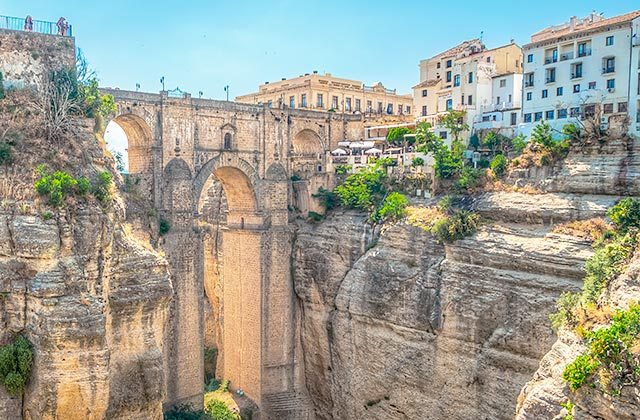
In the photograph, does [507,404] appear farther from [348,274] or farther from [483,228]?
[348,274]

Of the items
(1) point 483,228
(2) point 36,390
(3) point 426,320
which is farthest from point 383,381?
(2) point 36,390

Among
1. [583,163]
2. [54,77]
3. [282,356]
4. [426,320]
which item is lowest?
[282,356]

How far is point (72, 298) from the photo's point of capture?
17938mm

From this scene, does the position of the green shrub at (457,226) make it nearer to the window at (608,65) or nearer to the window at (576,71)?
the window at (576,71)

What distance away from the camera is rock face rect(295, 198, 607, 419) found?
23.7 m

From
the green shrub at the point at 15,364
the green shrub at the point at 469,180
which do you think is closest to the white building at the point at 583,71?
the green shrub at the point at 469,180

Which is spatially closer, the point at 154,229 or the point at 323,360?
the point at 154,229

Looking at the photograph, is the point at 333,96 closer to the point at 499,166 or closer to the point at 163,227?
the point at 499,166

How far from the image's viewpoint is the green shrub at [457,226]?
87.1 feet

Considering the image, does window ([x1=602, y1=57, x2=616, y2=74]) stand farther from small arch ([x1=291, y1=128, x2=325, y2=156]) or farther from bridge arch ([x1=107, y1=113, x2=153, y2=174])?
bridge arch ([x1=107, y1=113, x2=153, y2=174])

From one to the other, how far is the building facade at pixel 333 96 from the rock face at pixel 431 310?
1404 cm

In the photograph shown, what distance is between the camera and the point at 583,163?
25375mm

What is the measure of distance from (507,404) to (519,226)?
722 centimetres

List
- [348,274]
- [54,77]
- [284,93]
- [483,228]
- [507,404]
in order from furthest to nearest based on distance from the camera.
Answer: [284,93]
[348,274]
[483,228]
[507,404]
[54,77]
